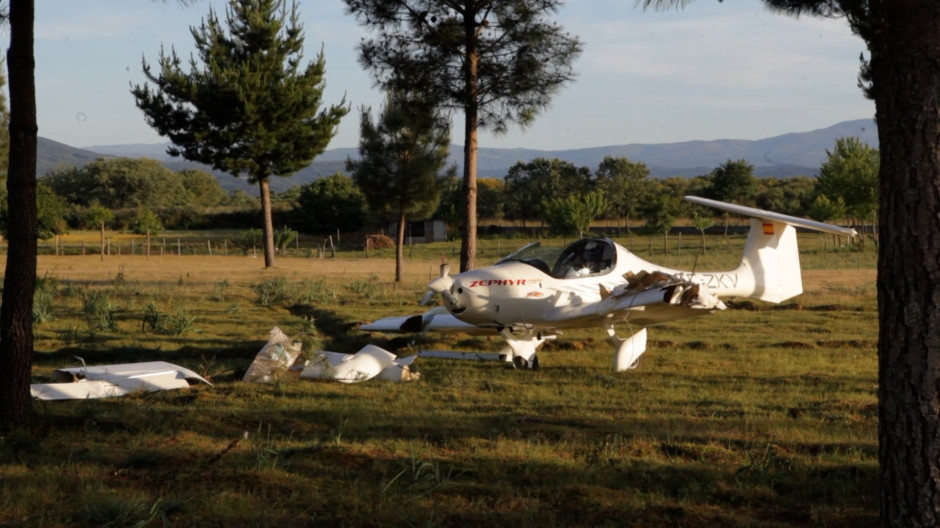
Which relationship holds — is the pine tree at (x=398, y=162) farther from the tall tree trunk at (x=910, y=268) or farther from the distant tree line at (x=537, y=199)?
the tall tree trunk at (x=910, y=268)

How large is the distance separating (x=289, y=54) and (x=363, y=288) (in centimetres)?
1699

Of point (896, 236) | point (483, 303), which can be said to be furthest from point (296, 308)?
point (896, 236)

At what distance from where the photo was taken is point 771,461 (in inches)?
268

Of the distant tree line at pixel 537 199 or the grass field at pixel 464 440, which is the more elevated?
the distant tree line at pixel 537 199

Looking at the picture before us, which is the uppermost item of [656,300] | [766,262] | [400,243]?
[766,262]

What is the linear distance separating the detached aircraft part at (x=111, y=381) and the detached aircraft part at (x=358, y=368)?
139 cm

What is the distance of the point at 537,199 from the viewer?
265ft

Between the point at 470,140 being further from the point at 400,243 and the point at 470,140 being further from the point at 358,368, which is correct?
the point at 400,243

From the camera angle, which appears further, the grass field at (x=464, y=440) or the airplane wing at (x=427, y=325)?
the airplane wing at (x=427, y=325)

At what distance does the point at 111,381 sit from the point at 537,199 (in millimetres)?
71207

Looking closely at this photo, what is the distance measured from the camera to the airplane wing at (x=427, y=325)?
14555mm

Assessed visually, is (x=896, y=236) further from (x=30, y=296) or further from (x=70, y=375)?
(x=70, y=375)

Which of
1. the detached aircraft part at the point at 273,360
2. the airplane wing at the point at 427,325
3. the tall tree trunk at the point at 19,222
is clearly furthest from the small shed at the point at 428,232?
the tall tree trunk at the point at 19,222

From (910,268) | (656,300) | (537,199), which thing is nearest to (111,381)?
(656,300)
